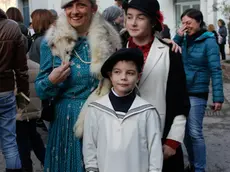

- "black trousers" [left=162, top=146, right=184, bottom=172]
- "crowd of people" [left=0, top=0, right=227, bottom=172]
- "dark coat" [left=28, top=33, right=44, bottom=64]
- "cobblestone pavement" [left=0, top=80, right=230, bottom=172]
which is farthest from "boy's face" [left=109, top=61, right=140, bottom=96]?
"cobblestone pavement" [left=0, top=80, right=230, bottom=172]

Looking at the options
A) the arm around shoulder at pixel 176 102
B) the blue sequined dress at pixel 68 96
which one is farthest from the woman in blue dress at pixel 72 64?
the arm around shoulder at pixel 176 102

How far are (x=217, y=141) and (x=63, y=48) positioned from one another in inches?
158

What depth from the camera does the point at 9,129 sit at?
4.10 meters

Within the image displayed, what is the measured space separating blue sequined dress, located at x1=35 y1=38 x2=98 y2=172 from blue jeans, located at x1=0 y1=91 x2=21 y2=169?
4.34 feet

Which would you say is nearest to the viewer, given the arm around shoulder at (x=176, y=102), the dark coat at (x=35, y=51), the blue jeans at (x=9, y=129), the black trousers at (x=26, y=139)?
the arm around shoulder at (x=176, y=102)

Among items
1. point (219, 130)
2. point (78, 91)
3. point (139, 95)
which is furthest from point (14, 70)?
point (219, 130)

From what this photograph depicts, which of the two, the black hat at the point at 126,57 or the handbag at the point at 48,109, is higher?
the black hat at the point at 126,57

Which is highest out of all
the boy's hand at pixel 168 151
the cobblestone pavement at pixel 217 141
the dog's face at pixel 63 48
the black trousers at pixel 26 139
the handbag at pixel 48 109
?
the dog's face at pixel 63 48

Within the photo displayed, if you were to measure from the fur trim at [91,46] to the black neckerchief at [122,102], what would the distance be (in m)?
0.14

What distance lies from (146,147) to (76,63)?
2.25 ft

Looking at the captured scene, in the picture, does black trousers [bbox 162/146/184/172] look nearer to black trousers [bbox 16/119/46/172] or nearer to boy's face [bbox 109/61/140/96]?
boy's face [bbox 109/61/140/96]

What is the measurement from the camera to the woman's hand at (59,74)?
100 inches

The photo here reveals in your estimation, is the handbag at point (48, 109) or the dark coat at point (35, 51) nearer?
the handbag at point (48, 109)

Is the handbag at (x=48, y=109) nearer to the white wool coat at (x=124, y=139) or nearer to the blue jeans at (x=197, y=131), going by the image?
the white wool coat at (x=124, y=139)
